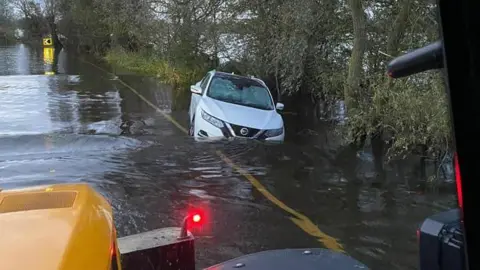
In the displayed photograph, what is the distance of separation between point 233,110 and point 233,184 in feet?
13.8

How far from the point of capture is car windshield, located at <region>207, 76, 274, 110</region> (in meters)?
13.2

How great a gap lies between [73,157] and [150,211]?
3.47m

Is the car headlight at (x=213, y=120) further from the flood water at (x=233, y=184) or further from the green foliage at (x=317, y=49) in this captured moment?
the green foliage at (x=317, y=49)

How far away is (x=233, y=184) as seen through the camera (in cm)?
865

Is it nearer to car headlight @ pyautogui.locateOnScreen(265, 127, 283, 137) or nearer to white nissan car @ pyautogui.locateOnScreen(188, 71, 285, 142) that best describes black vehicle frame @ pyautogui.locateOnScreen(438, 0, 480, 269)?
white nissan car @ pyautogui.locateOnScreen(188, 71, 285, 142)

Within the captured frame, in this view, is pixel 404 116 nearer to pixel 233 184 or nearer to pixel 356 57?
pixel 356 57

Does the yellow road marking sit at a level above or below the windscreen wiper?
below

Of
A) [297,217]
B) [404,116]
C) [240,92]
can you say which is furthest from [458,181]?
[240,92]

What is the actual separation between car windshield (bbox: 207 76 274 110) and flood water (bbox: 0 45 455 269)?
113cm

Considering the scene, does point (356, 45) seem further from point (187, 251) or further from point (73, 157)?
point (187, 251)

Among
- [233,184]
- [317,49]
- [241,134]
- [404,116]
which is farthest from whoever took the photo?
[317,49]

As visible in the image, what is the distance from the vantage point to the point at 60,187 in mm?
2303

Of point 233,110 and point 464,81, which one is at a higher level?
point 233,110

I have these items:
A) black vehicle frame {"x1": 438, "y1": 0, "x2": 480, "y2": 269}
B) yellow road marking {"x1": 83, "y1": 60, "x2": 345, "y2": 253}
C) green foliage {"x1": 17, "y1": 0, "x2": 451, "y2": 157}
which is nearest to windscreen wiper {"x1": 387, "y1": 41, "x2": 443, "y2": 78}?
black vehicle frame {"x1": 438, "y1": 0, "x2": 480, "y2": 269}
